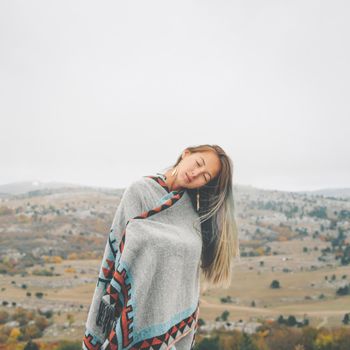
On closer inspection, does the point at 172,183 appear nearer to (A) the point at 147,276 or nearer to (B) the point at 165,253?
(B) the point at 165,253

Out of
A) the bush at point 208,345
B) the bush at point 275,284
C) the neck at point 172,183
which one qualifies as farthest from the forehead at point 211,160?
the bush at point 275,284

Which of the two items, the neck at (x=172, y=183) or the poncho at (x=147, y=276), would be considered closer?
the poncho at (x=147, y=276)

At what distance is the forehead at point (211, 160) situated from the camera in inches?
79.5

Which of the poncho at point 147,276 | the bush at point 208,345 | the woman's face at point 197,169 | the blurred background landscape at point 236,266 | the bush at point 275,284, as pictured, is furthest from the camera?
the bush at point 275,284

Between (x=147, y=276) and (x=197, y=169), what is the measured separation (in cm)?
61

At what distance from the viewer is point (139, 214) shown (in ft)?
5.92

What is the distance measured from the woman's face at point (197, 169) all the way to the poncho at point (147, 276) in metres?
0.09

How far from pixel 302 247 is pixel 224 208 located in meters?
53.9

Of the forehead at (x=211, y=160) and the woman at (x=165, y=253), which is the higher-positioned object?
the forehead at (x=211, y=160)

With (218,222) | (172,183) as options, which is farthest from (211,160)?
(218,222)

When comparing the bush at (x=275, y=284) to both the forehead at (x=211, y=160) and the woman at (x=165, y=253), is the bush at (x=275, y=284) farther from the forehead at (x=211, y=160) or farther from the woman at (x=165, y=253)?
the forehead at (x=211, y=160)

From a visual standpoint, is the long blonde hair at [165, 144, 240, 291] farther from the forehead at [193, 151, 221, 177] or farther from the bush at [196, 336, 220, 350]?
the bush at [196, 336, 220, 350]

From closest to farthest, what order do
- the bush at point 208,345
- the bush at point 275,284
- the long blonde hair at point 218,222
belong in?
1. the long blonde hair at point 218,222
2. the bush at point 208,345
3. the bush at point 275,284

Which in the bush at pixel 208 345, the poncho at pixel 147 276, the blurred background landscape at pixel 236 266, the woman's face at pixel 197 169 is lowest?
the blurred background landscape at pixel 236 266
